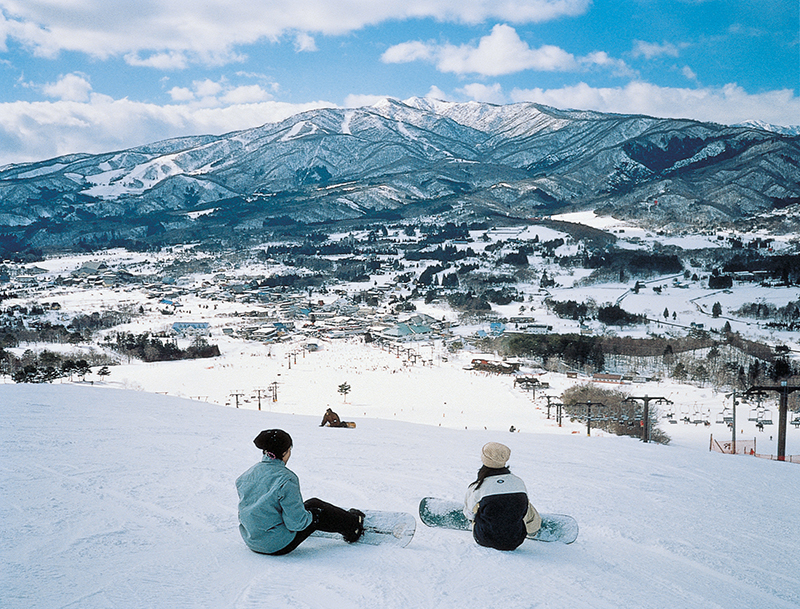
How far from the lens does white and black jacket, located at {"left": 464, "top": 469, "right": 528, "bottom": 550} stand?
134 inches

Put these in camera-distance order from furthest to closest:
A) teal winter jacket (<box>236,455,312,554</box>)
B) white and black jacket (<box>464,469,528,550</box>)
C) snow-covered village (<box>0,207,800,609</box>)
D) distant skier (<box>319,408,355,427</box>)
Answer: distant skier (<box>319,408,355,427</box>) < white and black jacket (<box>464,469,528,550</box>) < teal winter jacket (<box>236,455,312,554</box>) < snow-covered village (<box>0,207,800,609</box>)

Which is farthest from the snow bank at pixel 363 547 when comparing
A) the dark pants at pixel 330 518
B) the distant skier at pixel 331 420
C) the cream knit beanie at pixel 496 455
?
the distant skier at pixel 331 420

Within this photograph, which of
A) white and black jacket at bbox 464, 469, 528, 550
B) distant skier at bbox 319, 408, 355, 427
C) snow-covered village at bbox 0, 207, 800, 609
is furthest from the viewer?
distant skier at bbox 319, 408, 355, 427

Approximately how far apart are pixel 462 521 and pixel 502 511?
558 millimetres

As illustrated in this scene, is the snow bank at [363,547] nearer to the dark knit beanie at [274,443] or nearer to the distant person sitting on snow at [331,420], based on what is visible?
the dark knit beanie at [274,443]

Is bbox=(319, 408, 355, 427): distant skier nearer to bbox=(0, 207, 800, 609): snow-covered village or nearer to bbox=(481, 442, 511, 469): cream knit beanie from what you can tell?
bbox=(0, 207, 800, 609): snow-covered village

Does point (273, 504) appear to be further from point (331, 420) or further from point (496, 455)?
point (331, 420)

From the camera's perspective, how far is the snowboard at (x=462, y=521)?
3764 mm

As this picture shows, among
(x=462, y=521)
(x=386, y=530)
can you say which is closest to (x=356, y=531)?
(x=386, y=530)

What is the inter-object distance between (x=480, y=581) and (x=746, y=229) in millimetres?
131551

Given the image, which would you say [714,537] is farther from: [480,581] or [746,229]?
[746,229]

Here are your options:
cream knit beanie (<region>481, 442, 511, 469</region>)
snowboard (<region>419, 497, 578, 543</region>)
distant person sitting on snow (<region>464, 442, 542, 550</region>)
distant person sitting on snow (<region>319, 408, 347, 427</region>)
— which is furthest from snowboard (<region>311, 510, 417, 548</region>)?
distant person sitting on snow (<region>319, 408, 347, 427</region>)

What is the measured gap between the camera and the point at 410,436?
9.09 metres

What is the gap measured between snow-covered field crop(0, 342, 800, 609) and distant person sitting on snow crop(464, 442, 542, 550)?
106 mm
